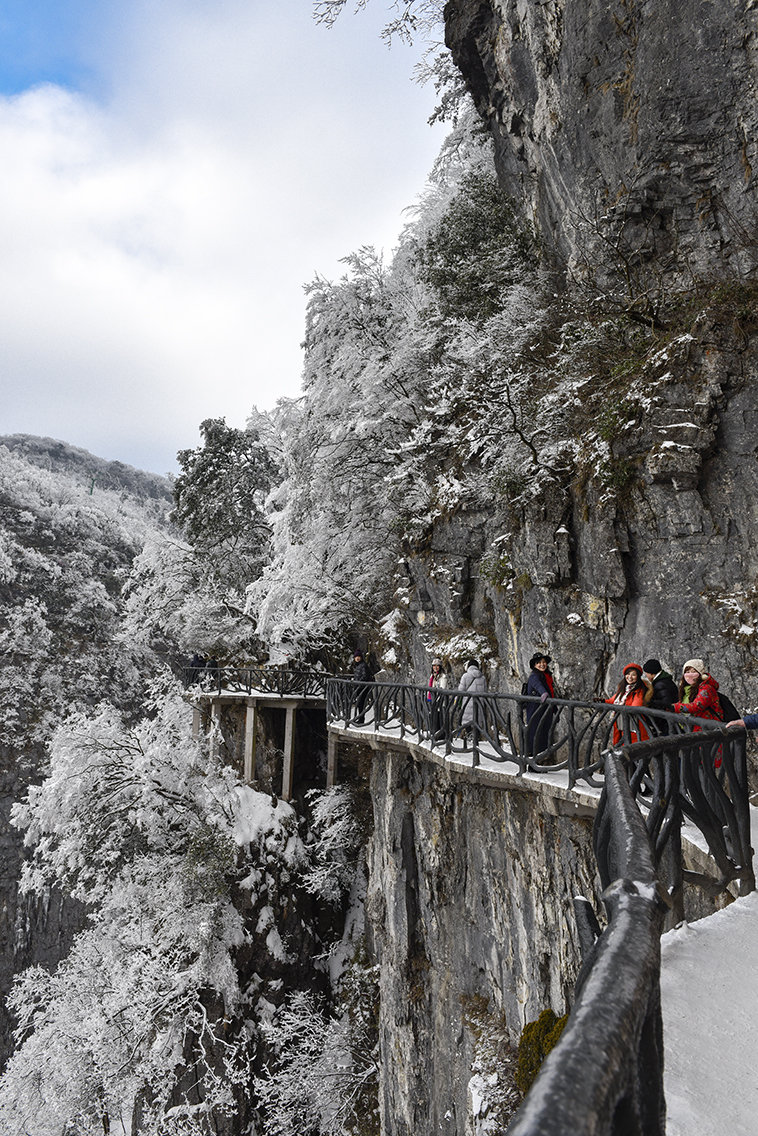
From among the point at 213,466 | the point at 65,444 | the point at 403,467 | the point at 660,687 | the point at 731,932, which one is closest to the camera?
the point at 731,932

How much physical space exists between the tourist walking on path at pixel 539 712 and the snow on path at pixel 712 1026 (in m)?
3.75

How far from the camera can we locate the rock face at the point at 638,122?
27.9 feet

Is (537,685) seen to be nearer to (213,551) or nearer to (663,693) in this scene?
(663,693)

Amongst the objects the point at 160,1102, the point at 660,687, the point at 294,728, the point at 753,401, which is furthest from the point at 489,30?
the point at 160,1102

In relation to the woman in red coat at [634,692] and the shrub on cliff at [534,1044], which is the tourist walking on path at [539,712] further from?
the shrub on cliff at [534,1044]

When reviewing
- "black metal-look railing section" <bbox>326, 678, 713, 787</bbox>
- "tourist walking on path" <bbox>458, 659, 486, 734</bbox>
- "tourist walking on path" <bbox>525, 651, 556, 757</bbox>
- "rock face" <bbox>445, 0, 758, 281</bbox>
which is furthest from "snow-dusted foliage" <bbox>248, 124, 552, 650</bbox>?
"tourist walking on path" <bbox>525, 651, 556, 757</bbox>

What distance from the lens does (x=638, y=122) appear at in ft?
31.1

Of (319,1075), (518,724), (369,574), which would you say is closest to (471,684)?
(518,724)

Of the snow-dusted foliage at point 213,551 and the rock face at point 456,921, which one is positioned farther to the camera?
the snow-dusted foliage at point 213,551

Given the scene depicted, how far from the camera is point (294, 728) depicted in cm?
1942

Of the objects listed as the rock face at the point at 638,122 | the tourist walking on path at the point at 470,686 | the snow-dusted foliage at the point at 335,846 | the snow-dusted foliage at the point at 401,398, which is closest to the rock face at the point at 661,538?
the tourist walking on path at the point at 470,686

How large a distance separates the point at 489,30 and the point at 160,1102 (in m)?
24.2

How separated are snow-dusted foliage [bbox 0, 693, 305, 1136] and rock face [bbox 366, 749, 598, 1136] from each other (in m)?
4.05

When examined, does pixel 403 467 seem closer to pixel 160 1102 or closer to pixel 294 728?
pixel 294 728
